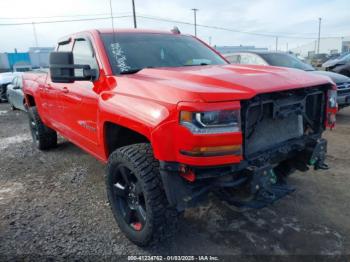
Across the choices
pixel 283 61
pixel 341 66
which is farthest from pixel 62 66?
pixel 341 66

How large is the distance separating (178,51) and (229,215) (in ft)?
→ 6.15

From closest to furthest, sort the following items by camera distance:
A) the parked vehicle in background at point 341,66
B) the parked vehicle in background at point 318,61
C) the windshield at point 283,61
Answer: the windshield at point 283,61, the parked vehicle in background at point 341,66, the parked vehicle in background at point 318,61

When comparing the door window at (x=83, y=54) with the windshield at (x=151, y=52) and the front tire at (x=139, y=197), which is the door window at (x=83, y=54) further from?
the front tire at (x=139, y=197)

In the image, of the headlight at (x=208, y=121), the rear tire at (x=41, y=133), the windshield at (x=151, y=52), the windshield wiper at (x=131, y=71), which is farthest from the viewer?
the rear tire at (x=41, y=133)

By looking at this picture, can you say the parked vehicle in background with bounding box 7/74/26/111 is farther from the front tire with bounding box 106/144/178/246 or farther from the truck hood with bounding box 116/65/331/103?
the truck hood with bounding box 116/65/331/103

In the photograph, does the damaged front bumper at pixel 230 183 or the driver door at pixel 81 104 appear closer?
the damaged front bumper at pixel 230 183

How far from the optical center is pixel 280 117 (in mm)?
2428

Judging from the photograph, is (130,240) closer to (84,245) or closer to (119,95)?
(84,245)

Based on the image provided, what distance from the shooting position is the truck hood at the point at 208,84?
2.08m

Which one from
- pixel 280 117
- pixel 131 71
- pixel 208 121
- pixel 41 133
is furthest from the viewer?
pixel 41 133

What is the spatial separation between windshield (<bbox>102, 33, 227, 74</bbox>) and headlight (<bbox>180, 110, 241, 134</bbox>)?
1.22 m

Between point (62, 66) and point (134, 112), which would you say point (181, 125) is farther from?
point (62, 66)

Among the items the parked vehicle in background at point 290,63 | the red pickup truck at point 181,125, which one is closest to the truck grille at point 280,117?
the red pickup truck at point 181,125

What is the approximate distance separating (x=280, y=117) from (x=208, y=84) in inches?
25.4
